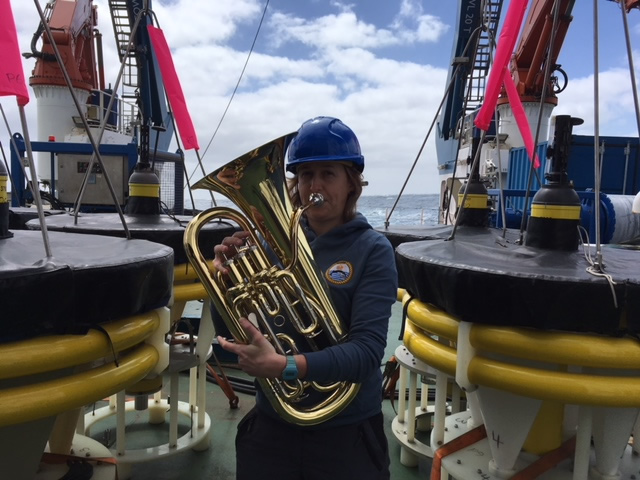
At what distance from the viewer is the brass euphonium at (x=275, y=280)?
5.28ft

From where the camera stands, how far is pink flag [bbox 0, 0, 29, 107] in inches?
57.1

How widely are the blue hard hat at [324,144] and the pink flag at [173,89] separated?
218cm

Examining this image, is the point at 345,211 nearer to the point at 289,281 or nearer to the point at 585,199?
the point at 289,281

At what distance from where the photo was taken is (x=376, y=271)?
64.7 inches

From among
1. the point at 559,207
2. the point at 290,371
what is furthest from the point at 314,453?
the point at 559,207

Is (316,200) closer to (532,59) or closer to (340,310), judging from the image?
(340,310)

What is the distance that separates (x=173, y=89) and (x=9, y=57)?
7.54 feet

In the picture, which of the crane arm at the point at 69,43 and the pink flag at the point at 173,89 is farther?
the crane arm at the point at 69,43

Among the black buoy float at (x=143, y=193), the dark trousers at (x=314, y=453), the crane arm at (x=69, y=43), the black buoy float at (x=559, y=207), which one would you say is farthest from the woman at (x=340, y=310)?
the crane arm at (x=69, y=43)

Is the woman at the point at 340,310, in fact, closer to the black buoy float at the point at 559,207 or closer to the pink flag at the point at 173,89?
the black buoy float at the point at 559,207

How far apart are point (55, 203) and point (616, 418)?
741 cm

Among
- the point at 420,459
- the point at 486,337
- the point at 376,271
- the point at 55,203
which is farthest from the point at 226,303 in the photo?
the point at 55,203

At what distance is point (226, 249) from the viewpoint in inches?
65.7

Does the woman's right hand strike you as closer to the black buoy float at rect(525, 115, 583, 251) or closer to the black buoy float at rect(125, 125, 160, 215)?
the black buoy float at rect(525, 115, 583, 251)
